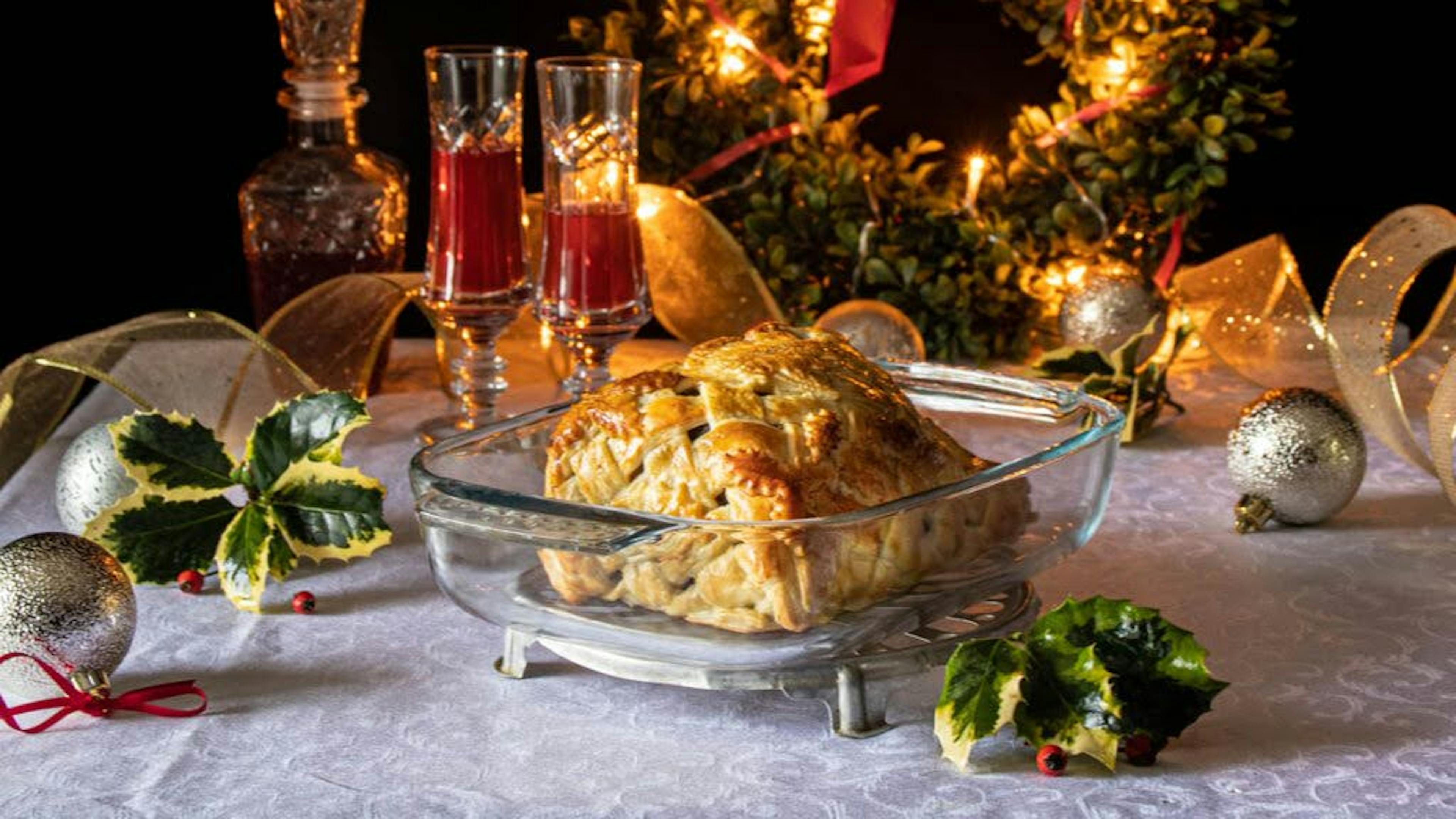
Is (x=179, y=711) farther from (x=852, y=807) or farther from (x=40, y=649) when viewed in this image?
(x=852, y=807)

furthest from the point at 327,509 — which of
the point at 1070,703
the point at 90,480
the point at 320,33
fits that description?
the point at 320,33

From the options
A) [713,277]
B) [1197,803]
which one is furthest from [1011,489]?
[713,277]

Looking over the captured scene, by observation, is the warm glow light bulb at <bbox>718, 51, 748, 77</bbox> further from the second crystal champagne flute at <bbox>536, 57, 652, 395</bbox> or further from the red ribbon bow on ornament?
the red ribbon bow on ornament

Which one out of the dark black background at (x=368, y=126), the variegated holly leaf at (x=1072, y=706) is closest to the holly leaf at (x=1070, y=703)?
the variegated holly leaf at (x=1072, y=706)

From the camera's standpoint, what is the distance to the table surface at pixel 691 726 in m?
0.92

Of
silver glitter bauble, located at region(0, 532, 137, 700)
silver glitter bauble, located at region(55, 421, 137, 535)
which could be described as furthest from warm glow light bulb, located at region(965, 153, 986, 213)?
silver glitter bauble, located at region(0, 532, 137, 700)

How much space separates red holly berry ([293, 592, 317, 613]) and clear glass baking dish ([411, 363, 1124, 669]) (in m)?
0.15

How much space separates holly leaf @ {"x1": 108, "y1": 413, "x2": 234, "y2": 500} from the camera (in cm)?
123

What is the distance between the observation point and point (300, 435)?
126cm

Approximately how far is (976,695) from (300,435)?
56 centimetres

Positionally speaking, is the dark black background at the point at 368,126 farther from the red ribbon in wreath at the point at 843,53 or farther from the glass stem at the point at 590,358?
the glass stem at the point at 590,358

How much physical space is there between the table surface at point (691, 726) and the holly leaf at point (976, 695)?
22 millimetres

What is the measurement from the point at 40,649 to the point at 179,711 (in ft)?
0.28

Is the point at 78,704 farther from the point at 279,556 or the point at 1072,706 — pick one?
the point at 1072,706
